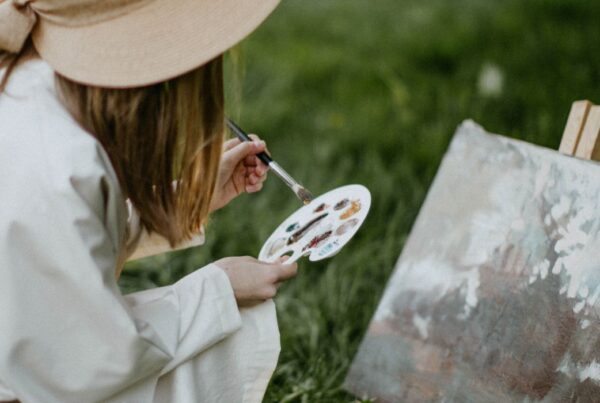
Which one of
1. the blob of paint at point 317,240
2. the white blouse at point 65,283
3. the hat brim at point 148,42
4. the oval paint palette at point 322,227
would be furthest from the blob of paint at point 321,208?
the hat brim at point 148,42

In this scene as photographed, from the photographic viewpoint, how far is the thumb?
193cm

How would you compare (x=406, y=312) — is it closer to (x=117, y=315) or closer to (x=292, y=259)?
(x=292, y=259)

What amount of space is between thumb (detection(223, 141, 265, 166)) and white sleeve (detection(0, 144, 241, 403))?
0.43 metres

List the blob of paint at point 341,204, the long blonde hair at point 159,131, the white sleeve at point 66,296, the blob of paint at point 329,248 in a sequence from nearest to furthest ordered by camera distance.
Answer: the white sleeve at point 66,296
the long blonde hair at point 159,131
the blob of paint at point 329,248
the blob of paint at point 341,204

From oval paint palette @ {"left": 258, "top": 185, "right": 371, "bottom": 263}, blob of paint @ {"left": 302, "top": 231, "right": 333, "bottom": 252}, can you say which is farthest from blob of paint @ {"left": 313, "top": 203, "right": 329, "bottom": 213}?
blob of paint @ {"left": 302, "top": 231, "right": 333, "bottom": 252}

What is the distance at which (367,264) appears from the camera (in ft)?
8.98

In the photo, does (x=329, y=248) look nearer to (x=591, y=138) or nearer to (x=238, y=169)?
(x=238, y=169)

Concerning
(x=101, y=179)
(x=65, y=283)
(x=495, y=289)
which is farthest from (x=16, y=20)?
(x=495, y=289)

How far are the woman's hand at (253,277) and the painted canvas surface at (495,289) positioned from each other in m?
0.51

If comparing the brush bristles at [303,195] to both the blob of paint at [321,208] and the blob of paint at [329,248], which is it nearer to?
the blob of paint at [321,208]

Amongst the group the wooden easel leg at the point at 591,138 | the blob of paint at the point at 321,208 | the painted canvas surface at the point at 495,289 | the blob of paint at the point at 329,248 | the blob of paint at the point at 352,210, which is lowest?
the painted canvas surface at the point at 495,289

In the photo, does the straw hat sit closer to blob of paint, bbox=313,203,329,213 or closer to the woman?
the woman

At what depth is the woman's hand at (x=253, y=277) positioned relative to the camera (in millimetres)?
1688

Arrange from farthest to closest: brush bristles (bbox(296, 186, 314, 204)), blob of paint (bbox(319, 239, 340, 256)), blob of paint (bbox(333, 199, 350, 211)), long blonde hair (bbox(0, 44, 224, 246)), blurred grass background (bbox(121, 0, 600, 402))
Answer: blurred grass background (bbox(121, 0, 600, 402)) < brush bristles (bbox(296, 186, 314, 204)) < blob of paint (bbox(333, 199, 350, 211)) < blob of paint (bbox(319, 239, 340, 256)) < long blonde hair (bbox(0, 44, 224, 246))
